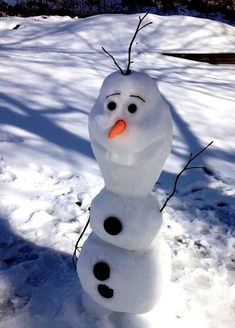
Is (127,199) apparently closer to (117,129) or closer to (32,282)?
(117,129)

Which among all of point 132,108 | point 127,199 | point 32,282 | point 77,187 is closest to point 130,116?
point 132,108

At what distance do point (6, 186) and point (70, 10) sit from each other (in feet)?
27.3

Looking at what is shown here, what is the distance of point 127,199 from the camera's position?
61.9 inches

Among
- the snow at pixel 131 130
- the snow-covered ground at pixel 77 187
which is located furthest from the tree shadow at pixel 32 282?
the snow at pixel 131 130

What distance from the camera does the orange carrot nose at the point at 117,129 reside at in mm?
1399

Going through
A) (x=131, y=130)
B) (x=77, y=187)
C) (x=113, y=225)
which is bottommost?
(x=77, y=187)

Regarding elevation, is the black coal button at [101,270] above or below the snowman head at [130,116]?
below

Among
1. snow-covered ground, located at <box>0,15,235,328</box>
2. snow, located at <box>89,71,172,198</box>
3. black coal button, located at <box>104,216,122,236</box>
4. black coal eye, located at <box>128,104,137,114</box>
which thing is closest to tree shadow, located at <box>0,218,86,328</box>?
snow-covered ground, located at <box>0,15,235,328</box>

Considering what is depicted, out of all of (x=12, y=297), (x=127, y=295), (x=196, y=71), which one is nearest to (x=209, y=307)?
(x=127, y=295)

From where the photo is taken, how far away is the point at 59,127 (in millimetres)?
3385

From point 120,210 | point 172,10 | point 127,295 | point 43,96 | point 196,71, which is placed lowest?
point 172,10

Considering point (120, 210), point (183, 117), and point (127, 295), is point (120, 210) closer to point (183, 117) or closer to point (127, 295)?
point (127, 295)

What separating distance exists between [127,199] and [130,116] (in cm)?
31

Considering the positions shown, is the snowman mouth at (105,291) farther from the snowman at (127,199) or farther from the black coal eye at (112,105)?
the black coal eye at (112,105)
